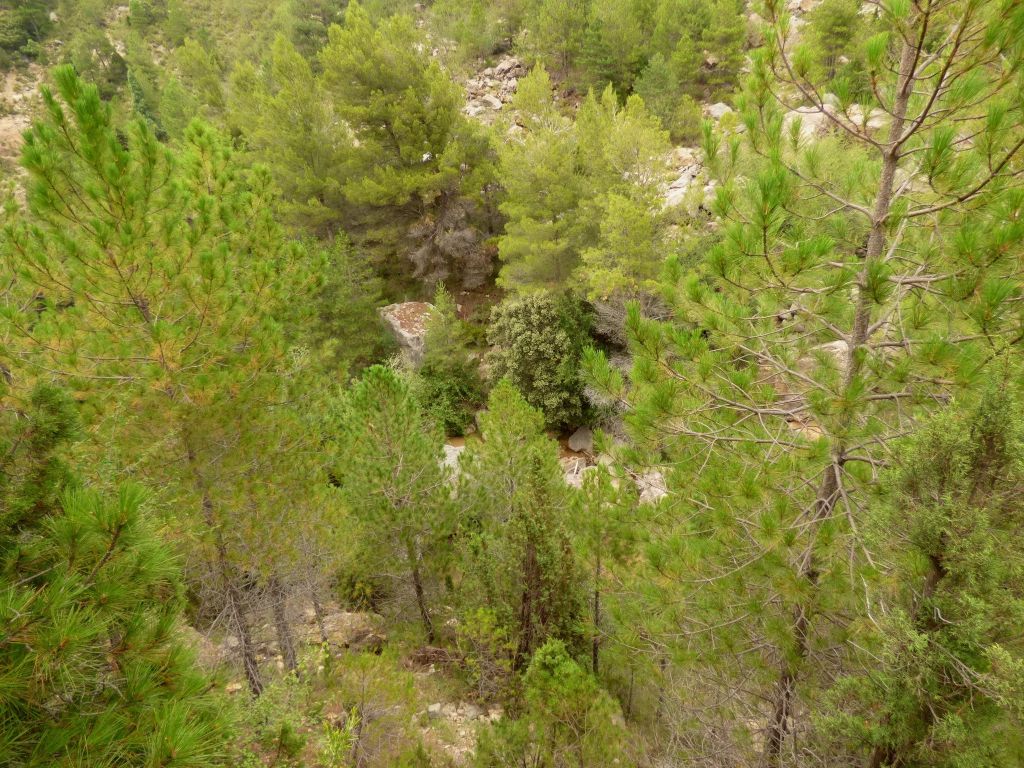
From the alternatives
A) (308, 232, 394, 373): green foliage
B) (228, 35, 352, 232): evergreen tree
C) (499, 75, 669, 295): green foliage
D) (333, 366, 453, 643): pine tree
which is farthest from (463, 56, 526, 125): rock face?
(333, 366, 453, 643): pine tree

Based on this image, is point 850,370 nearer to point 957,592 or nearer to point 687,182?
point 957,592

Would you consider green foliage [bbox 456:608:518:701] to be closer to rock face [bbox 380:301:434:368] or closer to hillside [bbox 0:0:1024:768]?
hillside [bbox 0:0:1024:768]

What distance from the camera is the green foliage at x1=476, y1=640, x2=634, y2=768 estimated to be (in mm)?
5105

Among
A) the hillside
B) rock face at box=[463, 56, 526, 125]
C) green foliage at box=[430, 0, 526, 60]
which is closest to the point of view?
the hillside

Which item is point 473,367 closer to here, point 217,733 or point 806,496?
point 806,496

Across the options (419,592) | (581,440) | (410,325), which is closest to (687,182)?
(581,440)

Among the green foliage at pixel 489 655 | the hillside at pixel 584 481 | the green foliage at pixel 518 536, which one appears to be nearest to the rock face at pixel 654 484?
the hillside at pixel 584 481

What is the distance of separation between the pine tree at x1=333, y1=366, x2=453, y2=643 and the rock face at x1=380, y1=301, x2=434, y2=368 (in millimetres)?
8669

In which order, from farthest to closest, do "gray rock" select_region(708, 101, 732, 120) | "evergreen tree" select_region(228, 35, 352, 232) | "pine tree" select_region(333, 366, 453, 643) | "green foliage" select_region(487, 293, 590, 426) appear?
"gray rock" select_region(708, 101, 732, 120) < "evergreen tree" select_region(228, 35, 352, 232) < "green foliage" select_region(487, 293, 590, 426) < "pine tree" select_region(333, 366, 453, 643)

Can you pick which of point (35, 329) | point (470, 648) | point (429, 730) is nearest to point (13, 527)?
point (35, 329)

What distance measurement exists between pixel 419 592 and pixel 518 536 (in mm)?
2773

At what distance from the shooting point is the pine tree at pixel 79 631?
169 cm

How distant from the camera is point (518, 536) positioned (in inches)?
288

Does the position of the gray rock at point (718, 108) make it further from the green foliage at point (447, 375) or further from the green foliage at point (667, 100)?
the green foliage at point (447, 375)
